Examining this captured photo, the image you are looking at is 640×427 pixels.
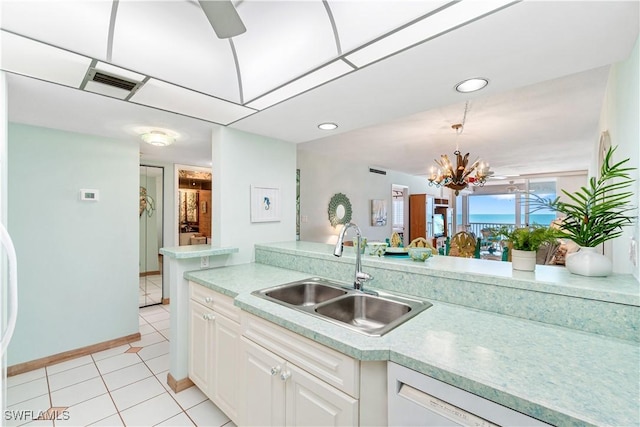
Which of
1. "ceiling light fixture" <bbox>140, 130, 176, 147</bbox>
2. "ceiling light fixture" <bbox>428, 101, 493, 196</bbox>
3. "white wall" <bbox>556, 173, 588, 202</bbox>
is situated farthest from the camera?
"white wall" <bbox>556, 173, 588, 202</bbox>

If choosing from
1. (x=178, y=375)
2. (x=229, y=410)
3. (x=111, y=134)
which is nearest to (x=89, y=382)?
(x=178, y=375)

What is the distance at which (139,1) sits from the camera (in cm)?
134

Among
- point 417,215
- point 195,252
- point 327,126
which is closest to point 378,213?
point 417,215

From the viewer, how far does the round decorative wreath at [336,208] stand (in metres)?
5.10

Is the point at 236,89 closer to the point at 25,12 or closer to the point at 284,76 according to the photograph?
the point at 284,76

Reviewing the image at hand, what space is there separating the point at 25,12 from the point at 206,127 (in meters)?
1.38

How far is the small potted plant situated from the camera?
1.41 m

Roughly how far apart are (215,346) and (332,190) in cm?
360

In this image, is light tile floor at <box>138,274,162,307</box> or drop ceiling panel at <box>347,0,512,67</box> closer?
drop ceiling panel at <box>347,0,512,67</box>

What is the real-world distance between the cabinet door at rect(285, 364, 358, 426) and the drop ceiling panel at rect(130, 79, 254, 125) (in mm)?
1745

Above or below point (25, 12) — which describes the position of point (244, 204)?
below

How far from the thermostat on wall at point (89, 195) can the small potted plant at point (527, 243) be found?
3.53m

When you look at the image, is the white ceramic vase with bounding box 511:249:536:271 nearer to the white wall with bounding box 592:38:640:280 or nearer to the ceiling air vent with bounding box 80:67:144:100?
the white wall with bounding box 592:38:640:280

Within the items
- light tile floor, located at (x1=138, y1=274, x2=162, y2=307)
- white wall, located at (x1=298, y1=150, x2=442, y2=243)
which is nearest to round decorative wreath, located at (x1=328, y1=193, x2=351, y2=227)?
white wall, located at (x1=298, y1=150, x2=442, y2=243)
